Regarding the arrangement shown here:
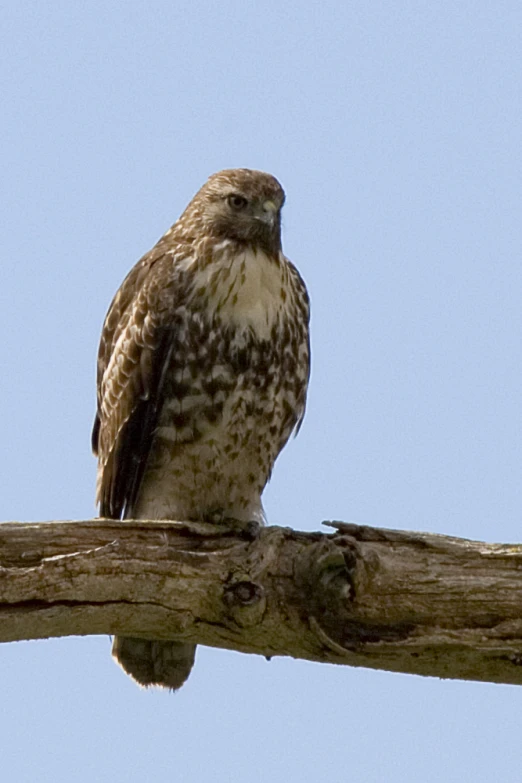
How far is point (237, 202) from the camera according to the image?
594 centimetres

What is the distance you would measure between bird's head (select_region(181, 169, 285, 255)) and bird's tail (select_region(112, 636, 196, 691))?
1861 millimetres

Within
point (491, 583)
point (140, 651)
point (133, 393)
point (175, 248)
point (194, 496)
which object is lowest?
point (140, 651)

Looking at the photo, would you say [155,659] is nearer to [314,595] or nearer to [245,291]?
[314,595]

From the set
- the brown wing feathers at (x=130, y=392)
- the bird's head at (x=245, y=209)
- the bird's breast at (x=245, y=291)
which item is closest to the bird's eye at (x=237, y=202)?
the bird's head at (x=245, y=209)

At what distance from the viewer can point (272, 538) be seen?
15.8 ft

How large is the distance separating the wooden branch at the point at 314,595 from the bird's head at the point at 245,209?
1.64 m

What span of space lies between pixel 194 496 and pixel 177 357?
0.66 meters

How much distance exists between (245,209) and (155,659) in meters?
2.10

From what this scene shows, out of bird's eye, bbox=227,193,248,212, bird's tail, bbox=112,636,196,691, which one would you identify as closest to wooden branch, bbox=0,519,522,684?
bird's tail, bbox=112,636,196,691

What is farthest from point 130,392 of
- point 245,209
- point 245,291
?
point 245,209

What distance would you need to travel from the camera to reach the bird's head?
589 cm

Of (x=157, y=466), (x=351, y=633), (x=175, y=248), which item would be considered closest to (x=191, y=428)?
(x=157, y=466)

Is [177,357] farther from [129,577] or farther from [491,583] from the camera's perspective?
[491,583]

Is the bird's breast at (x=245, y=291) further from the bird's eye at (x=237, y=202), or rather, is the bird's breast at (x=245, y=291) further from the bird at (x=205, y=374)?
the bird's eye at (x=237, y=202)
